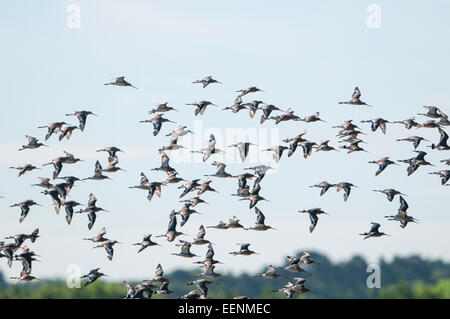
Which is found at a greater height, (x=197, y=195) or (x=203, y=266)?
(x=197, y=195)

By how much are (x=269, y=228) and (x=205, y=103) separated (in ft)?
35.3

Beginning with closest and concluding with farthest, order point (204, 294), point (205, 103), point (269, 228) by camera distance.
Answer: point (204, 294)
point (269, 228)
point (205, 103)

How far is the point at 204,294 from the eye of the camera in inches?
2726

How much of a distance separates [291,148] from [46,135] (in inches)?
633

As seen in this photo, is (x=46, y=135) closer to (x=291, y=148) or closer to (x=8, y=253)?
(x=8, y=253)

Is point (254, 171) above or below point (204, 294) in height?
above
